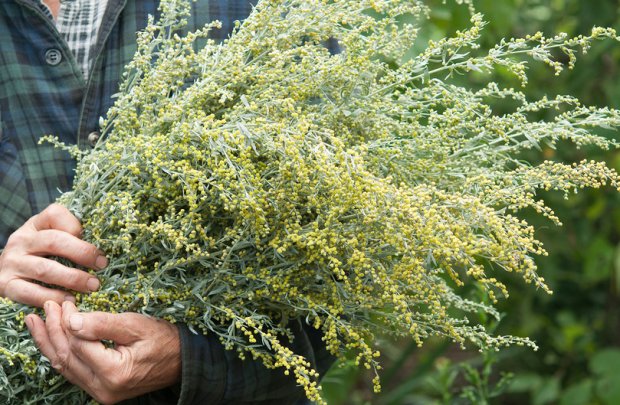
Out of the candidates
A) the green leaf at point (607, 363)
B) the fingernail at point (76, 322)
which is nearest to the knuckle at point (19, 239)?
the fingernail at point (76, 322)

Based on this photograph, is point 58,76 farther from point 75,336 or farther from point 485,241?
point 485,241

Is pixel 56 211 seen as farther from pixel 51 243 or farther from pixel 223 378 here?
pixel 223 378

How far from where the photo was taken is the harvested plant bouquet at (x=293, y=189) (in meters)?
1.37

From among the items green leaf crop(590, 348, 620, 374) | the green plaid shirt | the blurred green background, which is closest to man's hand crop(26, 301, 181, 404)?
the green plaid shirt

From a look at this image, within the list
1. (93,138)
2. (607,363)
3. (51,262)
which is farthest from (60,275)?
(607,363)

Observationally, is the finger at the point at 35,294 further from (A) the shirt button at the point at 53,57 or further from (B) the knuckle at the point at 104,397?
(A) the shirt button at the point at 53,57

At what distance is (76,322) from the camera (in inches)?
→ 58.7

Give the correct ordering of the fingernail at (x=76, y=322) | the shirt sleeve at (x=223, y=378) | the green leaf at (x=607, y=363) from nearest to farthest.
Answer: the fingernail at (x=76, y=322) → the shirt sleeve at (x=223, y=378) → the green leaf at (x=607, y=363)

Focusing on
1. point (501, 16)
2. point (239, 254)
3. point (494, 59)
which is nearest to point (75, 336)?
point (239, 254)

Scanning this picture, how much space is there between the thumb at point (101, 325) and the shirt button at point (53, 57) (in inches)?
24.3

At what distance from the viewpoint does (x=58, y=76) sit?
6.18 feet

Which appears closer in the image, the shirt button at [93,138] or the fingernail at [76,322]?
the fingernail at [76,322]

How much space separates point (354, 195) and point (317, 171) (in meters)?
0.08

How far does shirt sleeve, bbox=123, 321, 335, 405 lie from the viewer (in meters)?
1.62
